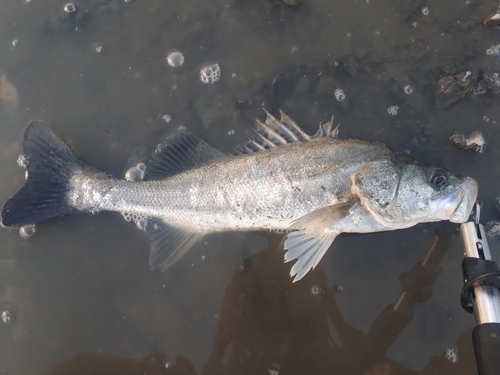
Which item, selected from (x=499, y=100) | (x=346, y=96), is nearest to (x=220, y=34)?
(x=346, y=96)

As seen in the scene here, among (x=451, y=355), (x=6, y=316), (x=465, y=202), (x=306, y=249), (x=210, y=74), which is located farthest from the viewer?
(x=210, y=74)

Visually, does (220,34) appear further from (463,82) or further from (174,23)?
(463,82)

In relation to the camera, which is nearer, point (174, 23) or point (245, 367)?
point (245, 367)

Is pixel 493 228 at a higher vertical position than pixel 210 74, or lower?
lower

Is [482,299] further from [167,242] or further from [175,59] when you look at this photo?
[175,59]

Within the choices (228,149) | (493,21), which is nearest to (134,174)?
(228,149)

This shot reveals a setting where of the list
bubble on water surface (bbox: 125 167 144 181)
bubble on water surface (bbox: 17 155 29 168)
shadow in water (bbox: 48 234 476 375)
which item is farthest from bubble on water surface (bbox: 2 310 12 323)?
bubble on water surface (bbox: 125 167 144 181)
